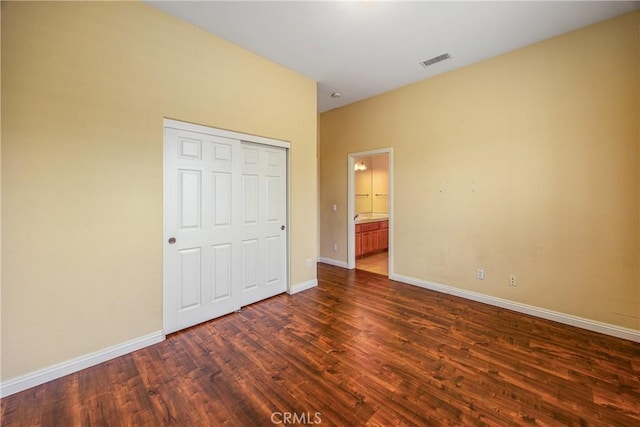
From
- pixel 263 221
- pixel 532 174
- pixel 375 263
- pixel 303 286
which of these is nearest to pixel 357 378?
pixel 303 286

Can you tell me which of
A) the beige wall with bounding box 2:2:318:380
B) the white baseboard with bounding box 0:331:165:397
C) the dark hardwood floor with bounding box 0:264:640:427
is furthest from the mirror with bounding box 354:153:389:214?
the white baseboard with bounding box 0:331:165:397

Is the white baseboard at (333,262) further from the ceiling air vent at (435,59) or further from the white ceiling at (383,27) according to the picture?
the ceiling air vent at (435,59)

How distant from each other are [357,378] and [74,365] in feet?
7.27

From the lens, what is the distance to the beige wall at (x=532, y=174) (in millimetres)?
2561

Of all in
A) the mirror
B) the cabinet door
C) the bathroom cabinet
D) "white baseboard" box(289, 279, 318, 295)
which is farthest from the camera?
the mirror

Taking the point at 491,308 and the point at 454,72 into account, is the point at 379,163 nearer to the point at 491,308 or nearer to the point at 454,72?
the point at 454,72

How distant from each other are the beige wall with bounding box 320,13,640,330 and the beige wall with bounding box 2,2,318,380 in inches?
118

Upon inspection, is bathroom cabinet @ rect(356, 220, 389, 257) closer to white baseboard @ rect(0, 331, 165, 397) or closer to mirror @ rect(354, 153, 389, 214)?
mirror @ rect(354, 153, 389, 214)

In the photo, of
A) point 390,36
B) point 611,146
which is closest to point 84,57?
point 390,36

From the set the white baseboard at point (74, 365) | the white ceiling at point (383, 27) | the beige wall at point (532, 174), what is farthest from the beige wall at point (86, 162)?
the beige wall at point (532, 174)

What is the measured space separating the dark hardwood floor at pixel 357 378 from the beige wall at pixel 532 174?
2.01ft

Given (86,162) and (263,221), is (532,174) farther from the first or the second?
(86,162)

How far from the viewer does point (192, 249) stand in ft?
9.11

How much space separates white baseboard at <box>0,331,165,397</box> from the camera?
1.85 metres
